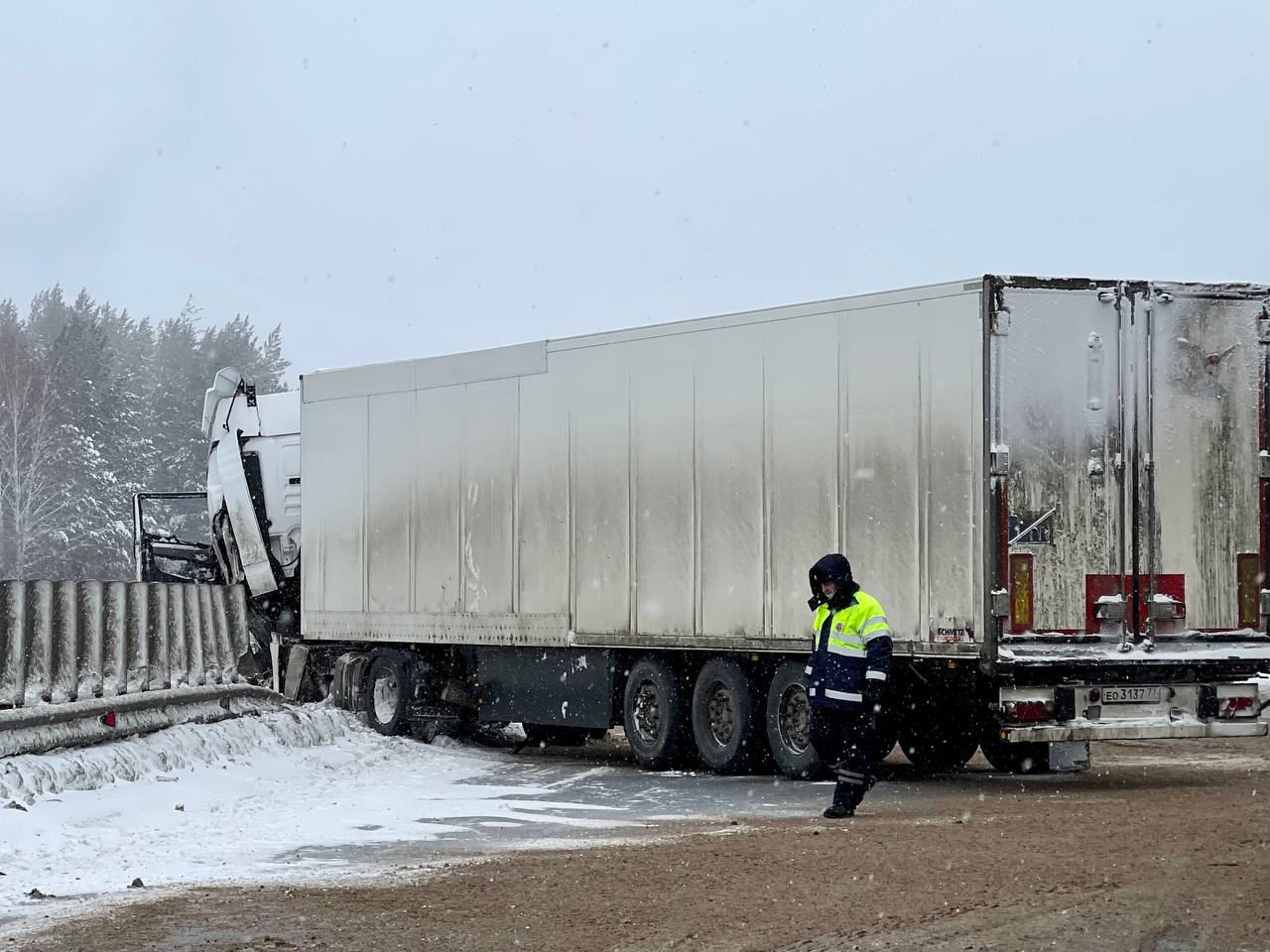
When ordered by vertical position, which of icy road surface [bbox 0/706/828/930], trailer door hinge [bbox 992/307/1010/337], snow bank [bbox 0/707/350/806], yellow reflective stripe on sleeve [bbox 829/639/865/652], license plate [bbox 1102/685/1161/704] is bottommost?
icy road surface [bbox 0/706/828/930]

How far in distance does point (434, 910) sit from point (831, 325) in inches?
297

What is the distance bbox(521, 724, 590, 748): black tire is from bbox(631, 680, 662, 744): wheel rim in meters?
3.66

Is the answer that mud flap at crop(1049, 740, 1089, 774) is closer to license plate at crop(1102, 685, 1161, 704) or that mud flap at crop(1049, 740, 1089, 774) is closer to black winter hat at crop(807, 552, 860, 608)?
license plate at crop(1102, 685, 1161, 704)

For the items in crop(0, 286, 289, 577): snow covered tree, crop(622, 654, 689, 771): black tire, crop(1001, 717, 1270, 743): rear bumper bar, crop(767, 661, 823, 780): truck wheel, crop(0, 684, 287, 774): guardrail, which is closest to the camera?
crop(0, 684, 287, 774): guardrail

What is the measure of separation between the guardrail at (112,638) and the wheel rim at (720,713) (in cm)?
403

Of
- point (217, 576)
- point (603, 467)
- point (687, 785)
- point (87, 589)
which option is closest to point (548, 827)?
point (687, 785)

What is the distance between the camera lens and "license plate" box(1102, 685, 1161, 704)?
14688mm

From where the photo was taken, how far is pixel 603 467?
17547mm

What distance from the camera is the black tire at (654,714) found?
16953 millimetres

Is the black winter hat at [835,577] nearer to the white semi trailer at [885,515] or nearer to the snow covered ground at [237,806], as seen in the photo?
the white semi trailer at [885,515]

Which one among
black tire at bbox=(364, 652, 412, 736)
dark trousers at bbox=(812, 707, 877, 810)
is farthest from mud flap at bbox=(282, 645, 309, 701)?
dark trousers at bbox=(812, 707, 877, 810)

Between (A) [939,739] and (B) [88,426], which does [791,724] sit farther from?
(B) [88,426]

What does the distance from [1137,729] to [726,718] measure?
11.2 feet

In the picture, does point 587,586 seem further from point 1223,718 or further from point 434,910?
point 434,910
